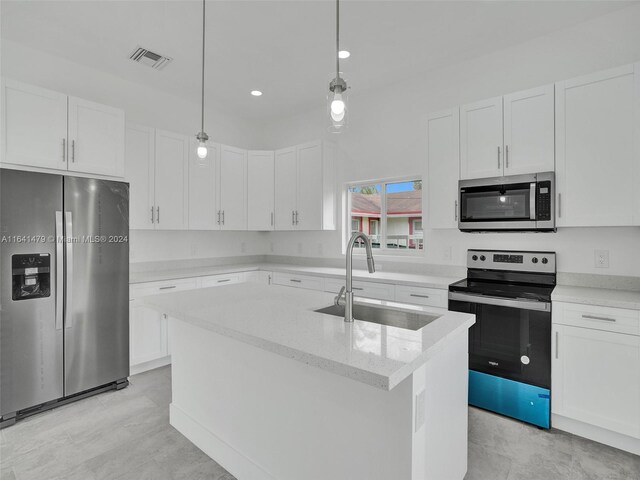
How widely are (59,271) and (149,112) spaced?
212cm

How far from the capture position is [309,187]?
4094mm

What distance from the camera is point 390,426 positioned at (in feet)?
4.18

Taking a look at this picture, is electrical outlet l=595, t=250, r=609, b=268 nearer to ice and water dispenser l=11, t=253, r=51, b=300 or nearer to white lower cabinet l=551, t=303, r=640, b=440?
white lower cabinet l=551, t=303, r=640, b=440

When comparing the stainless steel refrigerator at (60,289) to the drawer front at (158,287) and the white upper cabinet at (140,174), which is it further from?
the white upper cabinet at (140,174)

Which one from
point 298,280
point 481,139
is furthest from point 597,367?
point 298,280

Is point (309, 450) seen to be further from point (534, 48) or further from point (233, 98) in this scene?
point (233, 98)

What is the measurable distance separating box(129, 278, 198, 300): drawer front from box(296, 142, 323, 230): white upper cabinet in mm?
1469

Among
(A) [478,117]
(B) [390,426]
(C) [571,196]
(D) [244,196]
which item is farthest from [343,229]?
(B) [390,426]

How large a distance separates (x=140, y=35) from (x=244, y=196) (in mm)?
2044

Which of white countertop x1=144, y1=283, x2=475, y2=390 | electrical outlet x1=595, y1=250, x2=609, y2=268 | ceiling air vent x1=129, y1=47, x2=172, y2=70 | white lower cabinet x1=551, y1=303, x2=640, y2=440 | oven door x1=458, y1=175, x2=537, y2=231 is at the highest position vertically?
ceiling air vent x1=129, y1=47, x2=172, y2=70

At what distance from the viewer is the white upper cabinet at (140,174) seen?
333 cm

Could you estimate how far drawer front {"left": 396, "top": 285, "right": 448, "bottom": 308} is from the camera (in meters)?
2.78

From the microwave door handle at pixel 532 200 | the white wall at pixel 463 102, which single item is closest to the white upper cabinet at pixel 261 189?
the white wall at pixel 463 102

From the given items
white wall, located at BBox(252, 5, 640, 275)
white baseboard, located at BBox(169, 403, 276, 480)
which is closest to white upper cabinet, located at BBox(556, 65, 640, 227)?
white wall, located at BBox(252, 5, 640, 275)
